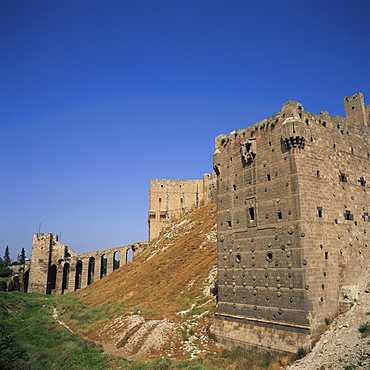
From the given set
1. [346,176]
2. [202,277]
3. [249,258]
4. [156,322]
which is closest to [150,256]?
[202,277]

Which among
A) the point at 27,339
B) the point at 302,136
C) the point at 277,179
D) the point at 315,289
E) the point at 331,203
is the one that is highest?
the point at 302,136

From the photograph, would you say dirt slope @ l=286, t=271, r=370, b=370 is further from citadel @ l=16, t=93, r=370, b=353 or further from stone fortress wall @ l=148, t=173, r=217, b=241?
stone fortress wall @ l=148, t=173, r=217, b=241

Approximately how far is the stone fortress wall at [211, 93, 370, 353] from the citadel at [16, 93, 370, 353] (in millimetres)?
57

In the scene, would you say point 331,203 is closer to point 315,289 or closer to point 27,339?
point 315,289

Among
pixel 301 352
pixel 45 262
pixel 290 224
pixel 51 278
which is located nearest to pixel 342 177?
pixel 290 224

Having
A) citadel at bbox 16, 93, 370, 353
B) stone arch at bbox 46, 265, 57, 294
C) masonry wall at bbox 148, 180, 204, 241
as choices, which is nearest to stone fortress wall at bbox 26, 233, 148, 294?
stone arch at bbox 46, 265, 57, 294

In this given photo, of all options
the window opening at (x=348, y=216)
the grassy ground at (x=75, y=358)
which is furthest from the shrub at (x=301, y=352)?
the window opening at (x=348, y=216)

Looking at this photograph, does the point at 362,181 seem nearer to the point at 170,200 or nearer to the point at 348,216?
the point at 348,216

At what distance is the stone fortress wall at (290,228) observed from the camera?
57.3 ft

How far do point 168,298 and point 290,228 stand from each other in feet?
52.6

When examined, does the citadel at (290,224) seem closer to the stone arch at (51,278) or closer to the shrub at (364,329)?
the shrub at (364,329)

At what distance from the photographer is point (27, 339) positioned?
2444cm

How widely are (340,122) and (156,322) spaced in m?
18.5

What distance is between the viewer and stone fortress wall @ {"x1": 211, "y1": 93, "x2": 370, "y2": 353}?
17.5 meters
